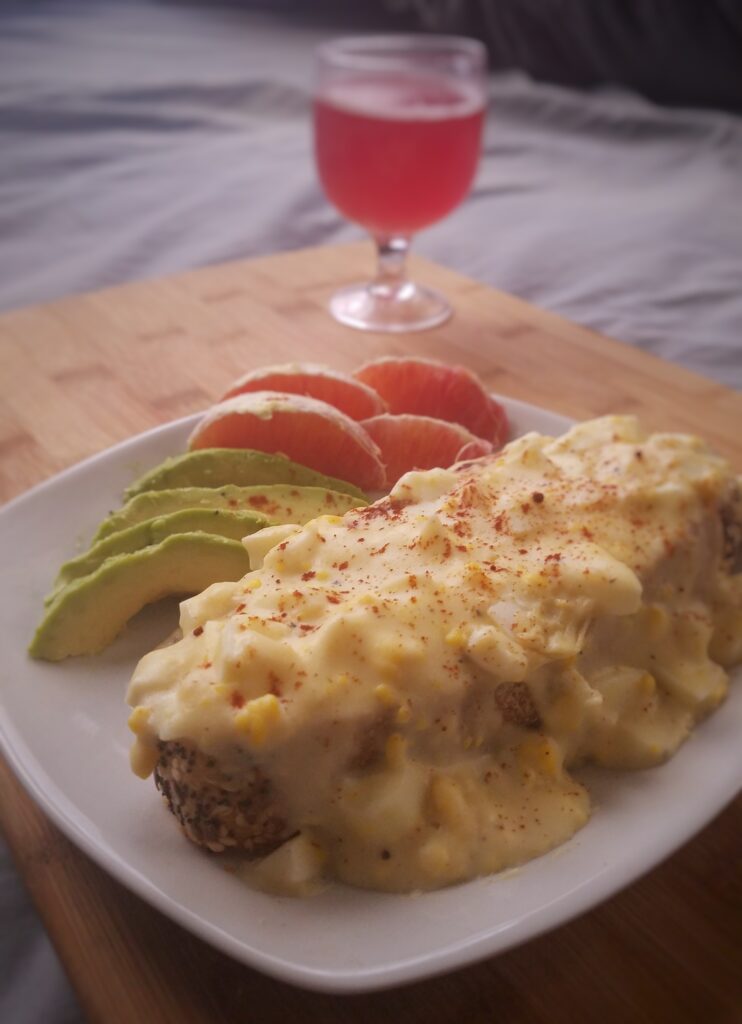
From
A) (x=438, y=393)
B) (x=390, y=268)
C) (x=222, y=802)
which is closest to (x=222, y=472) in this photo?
(x=438, y=393)

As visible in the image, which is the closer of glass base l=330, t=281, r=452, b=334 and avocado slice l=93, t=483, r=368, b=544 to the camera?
avocado slice l=93, t=483, r=368, b=544

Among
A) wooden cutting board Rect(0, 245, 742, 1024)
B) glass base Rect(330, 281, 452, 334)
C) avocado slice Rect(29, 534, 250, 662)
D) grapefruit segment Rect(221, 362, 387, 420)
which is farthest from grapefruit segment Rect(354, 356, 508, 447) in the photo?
glass base Rect(330, 281, 452, 334)

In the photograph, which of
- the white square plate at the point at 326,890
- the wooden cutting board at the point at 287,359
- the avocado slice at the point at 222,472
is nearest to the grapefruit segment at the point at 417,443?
the avocado slice at the point at 222,472

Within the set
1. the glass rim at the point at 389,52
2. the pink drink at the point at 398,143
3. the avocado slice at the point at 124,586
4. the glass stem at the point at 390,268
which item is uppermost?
the glass rim at the point at 389,52

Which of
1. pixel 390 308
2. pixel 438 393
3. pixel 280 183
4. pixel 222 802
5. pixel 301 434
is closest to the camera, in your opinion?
pixel 222 802

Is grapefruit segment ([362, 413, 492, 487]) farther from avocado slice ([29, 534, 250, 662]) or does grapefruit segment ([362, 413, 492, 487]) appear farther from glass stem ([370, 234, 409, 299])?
glass stem ([370, 234, 409, 299])

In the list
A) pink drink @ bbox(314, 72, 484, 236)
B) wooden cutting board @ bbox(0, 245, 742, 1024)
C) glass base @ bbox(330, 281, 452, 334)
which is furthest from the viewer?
glass base @ bbox(330, 281, 452, 334)

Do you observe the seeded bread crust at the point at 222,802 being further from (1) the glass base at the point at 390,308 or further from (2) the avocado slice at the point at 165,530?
(1) the glass base at the point at 390,308

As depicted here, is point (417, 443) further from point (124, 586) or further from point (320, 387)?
point (124, 586)
